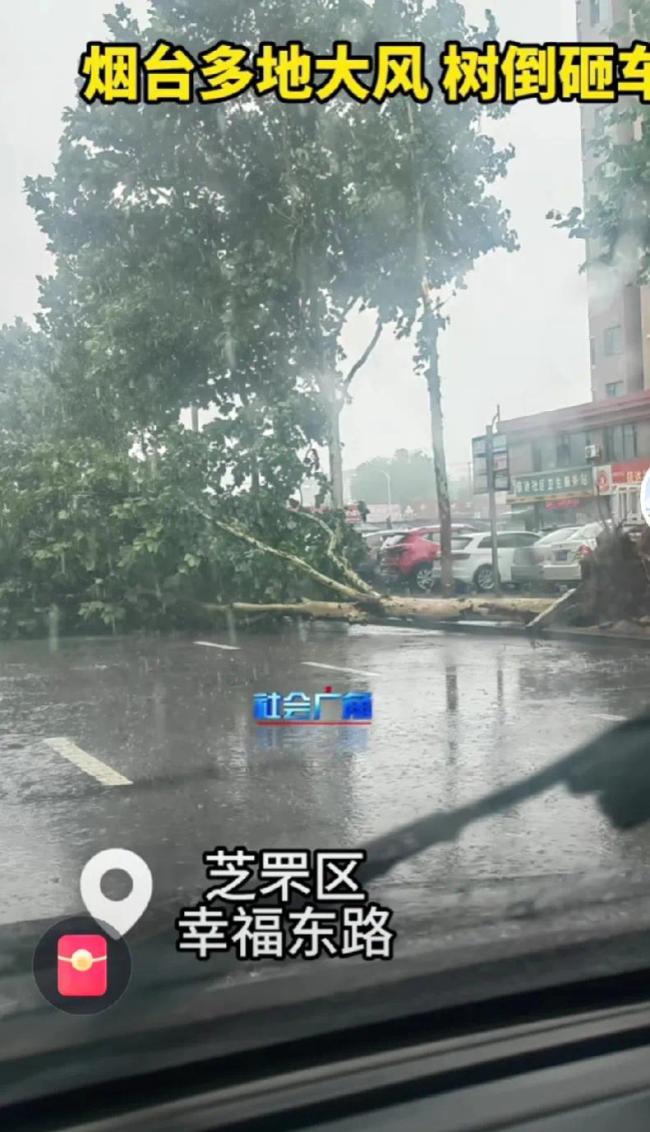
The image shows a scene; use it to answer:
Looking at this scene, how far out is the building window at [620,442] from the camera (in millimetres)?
1321

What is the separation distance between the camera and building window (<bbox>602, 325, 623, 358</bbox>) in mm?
1354

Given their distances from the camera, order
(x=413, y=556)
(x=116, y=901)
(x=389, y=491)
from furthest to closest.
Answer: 1. (x=413, y=556)
2. (x=389, y=491)
3. (x=116, y=901)

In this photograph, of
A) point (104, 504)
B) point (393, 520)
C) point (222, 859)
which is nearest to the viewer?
point (222, 859)

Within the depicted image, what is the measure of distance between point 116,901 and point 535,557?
2.03ft

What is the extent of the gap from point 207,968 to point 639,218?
886 millimetres

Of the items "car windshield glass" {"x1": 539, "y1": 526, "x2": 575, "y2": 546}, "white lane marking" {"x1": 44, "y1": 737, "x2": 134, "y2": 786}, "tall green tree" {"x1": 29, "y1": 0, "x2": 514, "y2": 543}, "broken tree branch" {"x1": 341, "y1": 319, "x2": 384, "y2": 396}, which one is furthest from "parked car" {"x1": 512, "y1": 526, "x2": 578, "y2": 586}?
"white lane marking" {"x1": 44, "y1": 737, "x2": 134, "y2": 786}

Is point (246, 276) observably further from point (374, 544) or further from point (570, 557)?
point (570, 557)

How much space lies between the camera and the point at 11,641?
4.20 ft

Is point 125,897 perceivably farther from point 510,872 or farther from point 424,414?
point 424,414

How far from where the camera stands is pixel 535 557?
1.42 metres

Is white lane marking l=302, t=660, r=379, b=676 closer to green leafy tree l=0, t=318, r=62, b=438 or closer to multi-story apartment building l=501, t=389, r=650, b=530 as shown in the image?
multi-story apartment building l=501, t=389, r=650, b=530

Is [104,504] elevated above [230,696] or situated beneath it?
elevated above

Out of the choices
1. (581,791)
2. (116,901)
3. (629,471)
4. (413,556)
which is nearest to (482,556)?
(413,556)

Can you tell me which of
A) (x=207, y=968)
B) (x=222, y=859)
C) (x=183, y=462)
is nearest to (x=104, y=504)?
(x=183, y=462)
